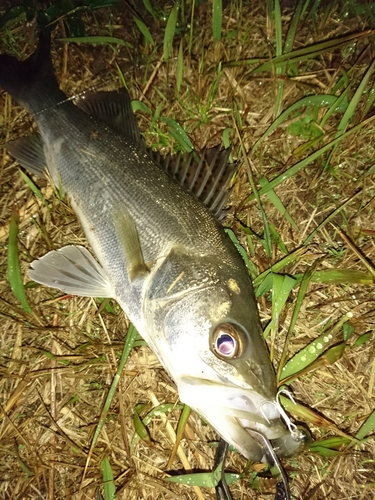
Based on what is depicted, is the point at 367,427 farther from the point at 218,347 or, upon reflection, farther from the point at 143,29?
the point at 143,29

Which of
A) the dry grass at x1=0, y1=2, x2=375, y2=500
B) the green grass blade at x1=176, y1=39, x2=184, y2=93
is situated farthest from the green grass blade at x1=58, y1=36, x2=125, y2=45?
the green grass blade at x1=176, y1=39, x2=184, y2=93

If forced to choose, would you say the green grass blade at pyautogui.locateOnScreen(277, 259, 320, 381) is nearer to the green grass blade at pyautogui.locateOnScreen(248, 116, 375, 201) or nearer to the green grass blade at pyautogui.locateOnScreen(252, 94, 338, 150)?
the green grass blade at pyautogui.locateOnScreen(248, 116, 375, 201)

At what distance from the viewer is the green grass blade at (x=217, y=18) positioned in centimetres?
304

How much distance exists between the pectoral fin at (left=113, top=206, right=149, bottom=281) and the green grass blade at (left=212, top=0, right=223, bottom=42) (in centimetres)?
163

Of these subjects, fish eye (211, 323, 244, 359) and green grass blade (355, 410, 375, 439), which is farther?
green grass blade (355, 410, 375, 439)

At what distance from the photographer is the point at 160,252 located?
2420 millimetres

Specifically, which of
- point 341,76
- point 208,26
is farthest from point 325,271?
point 208,26

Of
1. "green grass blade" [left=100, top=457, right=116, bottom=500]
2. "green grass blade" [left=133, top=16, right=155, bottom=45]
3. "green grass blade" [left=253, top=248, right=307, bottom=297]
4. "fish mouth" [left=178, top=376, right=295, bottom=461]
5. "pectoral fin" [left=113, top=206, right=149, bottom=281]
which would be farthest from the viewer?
"green grass blade" [left=133, top=16, right=155, bottom=45]

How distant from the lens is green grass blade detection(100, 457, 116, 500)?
2.69 meters

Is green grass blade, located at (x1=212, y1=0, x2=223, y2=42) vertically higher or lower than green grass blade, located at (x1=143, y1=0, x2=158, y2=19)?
lower

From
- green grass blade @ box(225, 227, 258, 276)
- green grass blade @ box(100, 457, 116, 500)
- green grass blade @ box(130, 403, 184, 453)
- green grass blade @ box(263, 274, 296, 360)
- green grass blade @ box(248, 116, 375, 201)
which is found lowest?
green grass blade @ box(100, 457, 116, 500)

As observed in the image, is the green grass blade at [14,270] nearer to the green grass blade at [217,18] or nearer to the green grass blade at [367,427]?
the green grass blade at [217,18]

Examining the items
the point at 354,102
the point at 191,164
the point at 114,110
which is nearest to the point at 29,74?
the point at 114,110

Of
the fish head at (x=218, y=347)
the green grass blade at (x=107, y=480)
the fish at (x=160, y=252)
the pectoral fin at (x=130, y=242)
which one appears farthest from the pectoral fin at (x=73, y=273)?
the green grass blade at (x=107, y=480)
